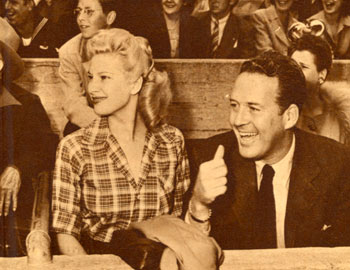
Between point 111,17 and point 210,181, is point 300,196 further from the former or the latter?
point 111,17

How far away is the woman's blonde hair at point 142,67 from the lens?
4648mm

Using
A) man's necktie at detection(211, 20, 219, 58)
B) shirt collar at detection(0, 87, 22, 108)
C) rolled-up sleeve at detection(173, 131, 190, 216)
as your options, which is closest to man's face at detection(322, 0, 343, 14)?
man's necktie at detection(211, 20, 219, 58)

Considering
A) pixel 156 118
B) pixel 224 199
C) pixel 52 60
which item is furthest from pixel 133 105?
pixel 224 199

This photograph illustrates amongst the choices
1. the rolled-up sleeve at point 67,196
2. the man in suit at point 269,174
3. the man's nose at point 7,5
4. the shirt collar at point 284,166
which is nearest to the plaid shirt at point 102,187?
the rolled-up sleeve at point 67,196

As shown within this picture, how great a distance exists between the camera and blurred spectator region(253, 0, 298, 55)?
16.0 ft

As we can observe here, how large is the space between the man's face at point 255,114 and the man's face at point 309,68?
0.90 ft

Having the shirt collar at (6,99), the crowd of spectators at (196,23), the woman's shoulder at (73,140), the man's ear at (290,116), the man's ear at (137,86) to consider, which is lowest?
the woman's shoulder at (73,140)

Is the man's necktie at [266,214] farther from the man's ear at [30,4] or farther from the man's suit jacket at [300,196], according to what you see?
the man's ear at [30,4]

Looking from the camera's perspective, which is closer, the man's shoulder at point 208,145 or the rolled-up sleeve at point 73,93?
the rolled-up sleeve at point 73,93

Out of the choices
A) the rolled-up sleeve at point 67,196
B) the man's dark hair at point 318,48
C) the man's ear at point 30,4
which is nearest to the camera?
the rolled-up sleeve at point 67,196

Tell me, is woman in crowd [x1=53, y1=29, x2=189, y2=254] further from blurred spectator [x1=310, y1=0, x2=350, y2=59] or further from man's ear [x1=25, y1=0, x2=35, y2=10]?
blurred spectator [x1=310, y1=0, x2=350, y2=59]

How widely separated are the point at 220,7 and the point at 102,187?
5.12 ft

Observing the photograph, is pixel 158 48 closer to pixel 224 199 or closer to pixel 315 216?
pixel 224 199

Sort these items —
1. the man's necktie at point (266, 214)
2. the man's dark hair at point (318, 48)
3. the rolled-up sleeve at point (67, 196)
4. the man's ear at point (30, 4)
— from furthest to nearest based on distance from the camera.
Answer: the man's dark hair at point (318, 48) < the man's necktie at point (266, 214) < the man's ear at point (30, 4) < the rolled-up sleeve at point (67, 196)
